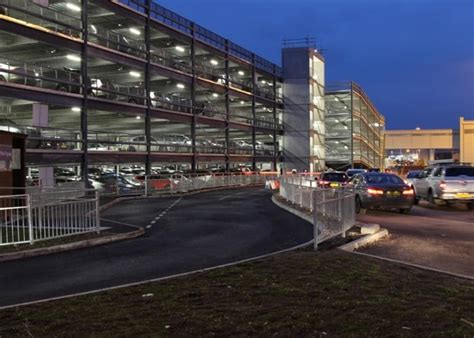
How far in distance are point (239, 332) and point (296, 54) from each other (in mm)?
68647

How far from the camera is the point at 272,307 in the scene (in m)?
6.30

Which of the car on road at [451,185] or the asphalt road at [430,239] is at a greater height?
the car on road at [451,185]

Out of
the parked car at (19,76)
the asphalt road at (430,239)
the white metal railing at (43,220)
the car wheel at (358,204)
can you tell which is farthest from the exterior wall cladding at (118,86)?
the asphalt road at (430,239)

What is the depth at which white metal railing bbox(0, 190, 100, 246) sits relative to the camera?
42.1 feet

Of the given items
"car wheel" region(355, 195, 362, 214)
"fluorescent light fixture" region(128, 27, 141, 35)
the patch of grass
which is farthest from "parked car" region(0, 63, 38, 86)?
the patch of grass

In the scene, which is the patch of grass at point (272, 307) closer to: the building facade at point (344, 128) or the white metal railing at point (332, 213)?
the white metal railing at point (332, 213)

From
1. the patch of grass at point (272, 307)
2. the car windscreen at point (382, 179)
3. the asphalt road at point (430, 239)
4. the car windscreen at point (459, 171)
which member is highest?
the car windscreen at point (459, 171)

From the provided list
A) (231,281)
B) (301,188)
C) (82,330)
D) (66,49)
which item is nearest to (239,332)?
(82,330)

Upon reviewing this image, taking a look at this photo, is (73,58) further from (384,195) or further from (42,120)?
(384,195)

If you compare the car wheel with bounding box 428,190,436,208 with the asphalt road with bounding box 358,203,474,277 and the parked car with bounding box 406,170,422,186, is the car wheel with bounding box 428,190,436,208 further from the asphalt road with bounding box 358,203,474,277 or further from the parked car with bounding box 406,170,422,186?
the asphalt road with bounding box 358,203,474,277

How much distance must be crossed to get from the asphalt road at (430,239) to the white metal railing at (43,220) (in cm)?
739

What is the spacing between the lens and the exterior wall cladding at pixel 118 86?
3206cm

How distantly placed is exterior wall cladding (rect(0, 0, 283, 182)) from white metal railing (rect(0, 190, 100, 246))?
1688 cm

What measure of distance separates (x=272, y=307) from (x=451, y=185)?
19.1 metres
